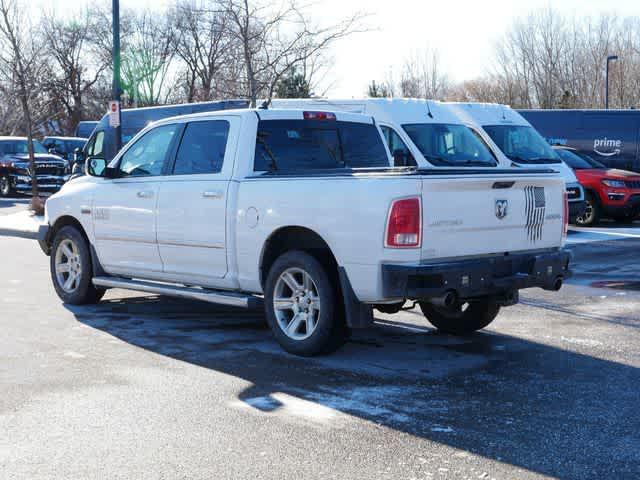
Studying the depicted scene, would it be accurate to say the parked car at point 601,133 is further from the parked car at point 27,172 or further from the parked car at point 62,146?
the parked car at point 62,146

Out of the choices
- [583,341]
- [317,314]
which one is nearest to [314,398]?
[317,314]

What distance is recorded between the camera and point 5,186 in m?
29.3

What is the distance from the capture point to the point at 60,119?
64.5 meters

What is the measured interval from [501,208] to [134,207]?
3427mm

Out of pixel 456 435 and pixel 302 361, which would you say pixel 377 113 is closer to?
pixel 302 361

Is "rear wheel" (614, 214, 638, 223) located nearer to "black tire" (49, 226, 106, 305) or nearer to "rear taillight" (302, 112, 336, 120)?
"rear taillight" (302, 112, 336, 120)

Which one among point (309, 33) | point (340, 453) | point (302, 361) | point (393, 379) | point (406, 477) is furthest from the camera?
point (309, 33)

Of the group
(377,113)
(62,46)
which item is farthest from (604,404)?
(62,46)

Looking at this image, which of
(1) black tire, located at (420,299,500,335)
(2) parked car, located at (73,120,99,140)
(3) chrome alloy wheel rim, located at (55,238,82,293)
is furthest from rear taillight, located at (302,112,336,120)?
(2) parked car, located at (73,120,99,140)

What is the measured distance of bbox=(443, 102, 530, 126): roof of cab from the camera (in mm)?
17438

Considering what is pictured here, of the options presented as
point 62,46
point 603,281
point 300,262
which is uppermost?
point 62,46

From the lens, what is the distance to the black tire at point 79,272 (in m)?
9.29

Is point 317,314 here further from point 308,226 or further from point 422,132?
point 422,132

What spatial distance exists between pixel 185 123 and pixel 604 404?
14.6ft
